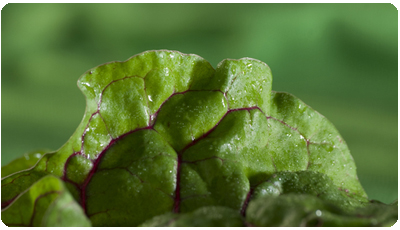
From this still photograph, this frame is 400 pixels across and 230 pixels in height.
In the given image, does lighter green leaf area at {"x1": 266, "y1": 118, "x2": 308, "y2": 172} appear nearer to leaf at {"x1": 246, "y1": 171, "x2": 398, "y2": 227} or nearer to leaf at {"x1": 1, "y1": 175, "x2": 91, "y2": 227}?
leaf at {"x1": 246, "y1": 171, "x2": 398, "y2": 227}

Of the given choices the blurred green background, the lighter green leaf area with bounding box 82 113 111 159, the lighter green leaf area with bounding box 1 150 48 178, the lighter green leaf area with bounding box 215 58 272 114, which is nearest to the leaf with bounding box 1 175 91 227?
the lighter green leaf area with bounding box 82 113 111 159

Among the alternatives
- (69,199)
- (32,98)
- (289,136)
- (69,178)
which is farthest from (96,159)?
(32,98)

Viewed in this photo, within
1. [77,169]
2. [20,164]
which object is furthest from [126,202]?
[20,164]

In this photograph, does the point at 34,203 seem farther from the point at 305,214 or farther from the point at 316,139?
the point at 316,139

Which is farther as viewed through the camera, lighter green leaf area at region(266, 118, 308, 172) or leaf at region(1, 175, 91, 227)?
lighter green leaf area at region(266, 118, 308, 172)

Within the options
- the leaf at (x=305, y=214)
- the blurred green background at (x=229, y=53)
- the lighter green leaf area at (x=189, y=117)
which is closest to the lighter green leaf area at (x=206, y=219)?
the leaf at (x=305, y=214)

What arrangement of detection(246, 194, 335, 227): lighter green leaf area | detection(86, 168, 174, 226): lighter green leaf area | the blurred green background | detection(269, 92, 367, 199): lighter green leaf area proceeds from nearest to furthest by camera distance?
detection(246, 194, 335, 227): lighter green leaf area
detection(86, 168, 174, 226): lighter green leaf area
detection(269, 92, 367, 199): lighter green leaf area
the blurred green background

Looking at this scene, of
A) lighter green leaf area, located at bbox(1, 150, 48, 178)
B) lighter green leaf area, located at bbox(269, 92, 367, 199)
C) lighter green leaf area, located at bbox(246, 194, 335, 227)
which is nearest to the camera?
lighter green leaf area, located at bbox(246, 194, 335, 227)
